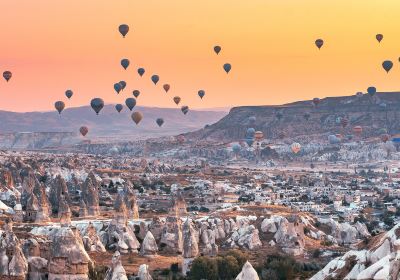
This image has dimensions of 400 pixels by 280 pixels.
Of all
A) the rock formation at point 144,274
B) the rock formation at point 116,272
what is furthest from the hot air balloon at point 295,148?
the rock formation at point 116,272

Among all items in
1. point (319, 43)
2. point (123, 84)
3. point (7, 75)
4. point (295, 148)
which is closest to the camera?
point (7, 75)

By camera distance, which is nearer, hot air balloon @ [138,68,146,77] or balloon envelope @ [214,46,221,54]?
balloon envelope @ [214,46,221,54]

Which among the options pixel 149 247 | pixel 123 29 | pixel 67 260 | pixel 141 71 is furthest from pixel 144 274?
pixel 141 71

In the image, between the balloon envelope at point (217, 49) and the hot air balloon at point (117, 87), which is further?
the hot air balloon at point (117, 87)

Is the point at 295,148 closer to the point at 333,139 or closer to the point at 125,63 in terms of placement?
the point at 333,139

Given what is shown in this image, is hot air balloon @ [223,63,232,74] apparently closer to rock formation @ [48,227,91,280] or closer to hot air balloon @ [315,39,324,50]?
hot air balloon @ [315,39,324,50]

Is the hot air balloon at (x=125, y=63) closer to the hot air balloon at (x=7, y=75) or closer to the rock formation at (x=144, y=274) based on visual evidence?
the hot air balloon at (x=7, y=75)

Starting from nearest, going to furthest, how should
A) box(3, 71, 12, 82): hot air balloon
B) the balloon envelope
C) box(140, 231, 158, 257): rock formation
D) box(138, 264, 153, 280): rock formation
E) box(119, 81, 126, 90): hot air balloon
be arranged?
1. box(138, 264, 153, 280): rock formation
2. box(140, 231, 158, 257): rock formation
3. box(3, 71, 12, 82): hot air balloon
4. the balloon envelope
5. box(119, 81, 126, 90): hot air balloon

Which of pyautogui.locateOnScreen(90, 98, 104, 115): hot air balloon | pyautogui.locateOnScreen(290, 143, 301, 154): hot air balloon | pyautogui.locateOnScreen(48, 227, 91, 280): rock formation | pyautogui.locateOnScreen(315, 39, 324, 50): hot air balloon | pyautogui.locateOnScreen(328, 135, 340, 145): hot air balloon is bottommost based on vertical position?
pyautogui.locateOnScreen(48, 227, 91, 280): rock formation

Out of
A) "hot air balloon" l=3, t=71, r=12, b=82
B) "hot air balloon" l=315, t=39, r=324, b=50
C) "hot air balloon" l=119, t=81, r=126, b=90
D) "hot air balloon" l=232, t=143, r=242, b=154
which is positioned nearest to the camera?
"hot air balloon" l=3, t=71, r=12, b=82

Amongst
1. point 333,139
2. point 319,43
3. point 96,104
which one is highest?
point 319,43

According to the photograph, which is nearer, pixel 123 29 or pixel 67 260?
pixel 67 260

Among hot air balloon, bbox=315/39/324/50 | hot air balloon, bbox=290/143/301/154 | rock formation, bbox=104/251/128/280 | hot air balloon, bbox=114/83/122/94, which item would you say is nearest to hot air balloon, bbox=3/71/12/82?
hot air balloon, bbox=114/83/122/94
